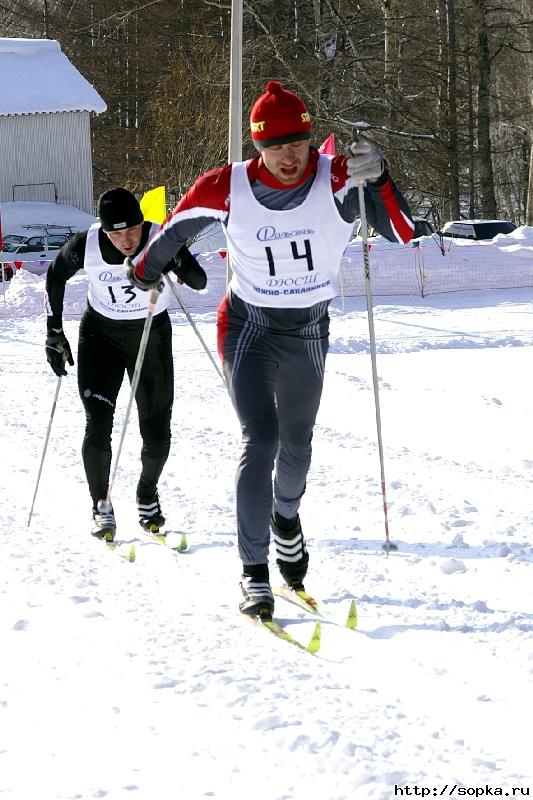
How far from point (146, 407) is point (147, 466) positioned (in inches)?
11.7

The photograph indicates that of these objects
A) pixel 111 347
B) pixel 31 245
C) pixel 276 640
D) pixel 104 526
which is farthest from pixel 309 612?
pixel 31 245

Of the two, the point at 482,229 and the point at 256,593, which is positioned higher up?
the point at 256,593

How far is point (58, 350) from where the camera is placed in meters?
5.73

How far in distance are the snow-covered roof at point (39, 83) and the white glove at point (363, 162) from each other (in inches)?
1291

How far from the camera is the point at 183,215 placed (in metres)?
4.43

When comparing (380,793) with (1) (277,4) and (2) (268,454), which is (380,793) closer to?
(2) (268,454)

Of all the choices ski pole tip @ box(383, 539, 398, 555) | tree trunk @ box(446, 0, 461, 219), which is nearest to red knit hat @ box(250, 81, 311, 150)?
ski pole tip @ box(383, 539, 398, 555)

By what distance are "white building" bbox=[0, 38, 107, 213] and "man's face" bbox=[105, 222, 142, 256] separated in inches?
1247

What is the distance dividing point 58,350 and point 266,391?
166 centimetres

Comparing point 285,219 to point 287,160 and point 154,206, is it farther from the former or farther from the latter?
point 154,206

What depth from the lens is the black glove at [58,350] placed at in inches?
225

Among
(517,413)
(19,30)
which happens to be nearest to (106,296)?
(517,413)

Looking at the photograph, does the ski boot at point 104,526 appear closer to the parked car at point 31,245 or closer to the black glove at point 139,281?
the black glove at point 139,281

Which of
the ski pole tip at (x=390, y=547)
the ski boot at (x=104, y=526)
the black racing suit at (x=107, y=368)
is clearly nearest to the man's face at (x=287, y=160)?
the black racing suit at (x=107, y=368)
